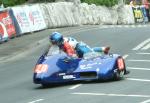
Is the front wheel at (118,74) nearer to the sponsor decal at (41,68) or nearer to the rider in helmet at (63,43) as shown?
the rider in helmet at (63,43)

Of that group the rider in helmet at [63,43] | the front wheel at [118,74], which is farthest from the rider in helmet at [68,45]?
the front wheel at [118,74]

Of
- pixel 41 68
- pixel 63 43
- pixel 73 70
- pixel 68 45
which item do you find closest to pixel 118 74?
pixel 73 70

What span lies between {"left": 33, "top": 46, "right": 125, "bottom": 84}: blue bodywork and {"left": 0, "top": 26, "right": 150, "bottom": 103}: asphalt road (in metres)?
0.21

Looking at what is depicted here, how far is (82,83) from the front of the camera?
1694cm

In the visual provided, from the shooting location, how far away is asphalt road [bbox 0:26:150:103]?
47.6 ft

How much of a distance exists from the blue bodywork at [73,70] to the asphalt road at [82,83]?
207 millimetres

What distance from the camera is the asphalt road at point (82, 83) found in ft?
47.6

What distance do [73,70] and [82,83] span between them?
1.56 feet

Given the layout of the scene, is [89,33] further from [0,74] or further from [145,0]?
[145,0]

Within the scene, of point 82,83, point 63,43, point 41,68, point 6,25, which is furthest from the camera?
point 6,25

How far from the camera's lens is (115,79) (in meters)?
16.9

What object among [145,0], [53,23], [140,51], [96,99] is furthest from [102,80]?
[145,0]

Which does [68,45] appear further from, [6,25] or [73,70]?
[6,25]

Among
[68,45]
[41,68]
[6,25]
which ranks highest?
[68,45]
